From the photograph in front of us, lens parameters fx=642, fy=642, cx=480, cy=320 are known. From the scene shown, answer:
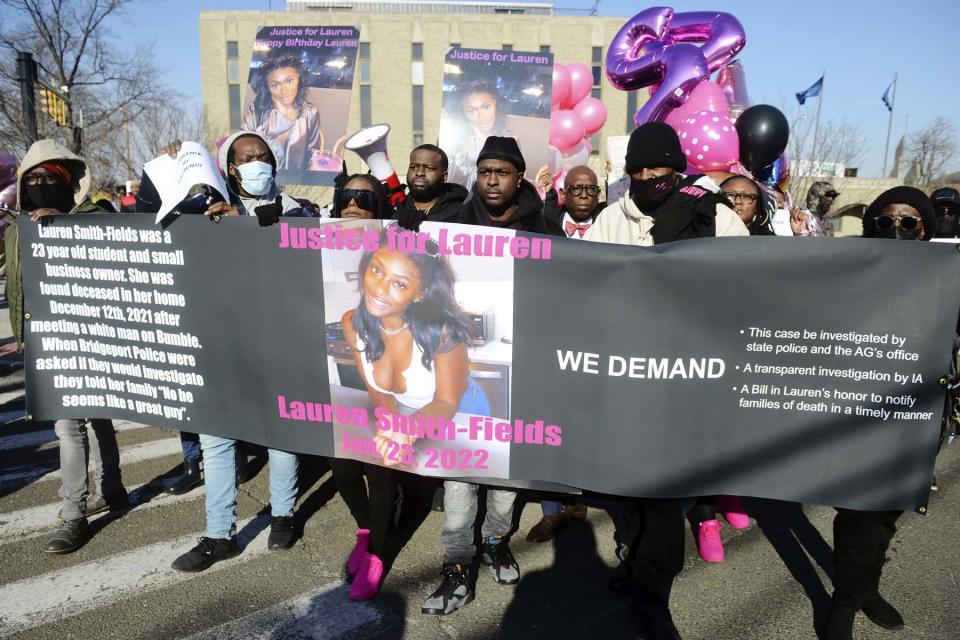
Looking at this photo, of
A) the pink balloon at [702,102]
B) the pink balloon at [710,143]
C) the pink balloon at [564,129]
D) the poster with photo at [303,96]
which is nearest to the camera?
the pink balloon at [710,143]

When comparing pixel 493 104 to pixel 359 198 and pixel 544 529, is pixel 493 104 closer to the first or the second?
pixel 359 198

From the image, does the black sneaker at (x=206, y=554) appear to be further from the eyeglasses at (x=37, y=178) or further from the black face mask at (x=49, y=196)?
the eyeglasses at (x=37, y=178)

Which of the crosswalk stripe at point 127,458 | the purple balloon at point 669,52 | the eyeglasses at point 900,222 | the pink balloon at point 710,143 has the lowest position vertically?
the crosswalk stripe at point 127,458

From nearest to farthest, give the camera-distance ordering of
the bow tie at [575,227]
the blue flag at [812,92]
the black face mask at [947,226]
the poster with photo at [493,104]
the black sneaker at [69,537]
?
the black sneaker at [69,537], the bow tie at [575,227], the black face mask at [947,226], the poster with photo at [493,104], the blue flag at [812,92]

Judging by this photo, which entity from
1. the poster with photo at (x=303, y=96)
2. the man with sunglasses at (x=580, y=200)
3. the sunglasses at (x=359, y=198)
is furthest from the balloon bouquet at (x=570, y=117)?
the sunglasses at (x=359, y=198)

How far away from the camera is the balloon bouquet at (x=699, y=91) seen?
5734 mm

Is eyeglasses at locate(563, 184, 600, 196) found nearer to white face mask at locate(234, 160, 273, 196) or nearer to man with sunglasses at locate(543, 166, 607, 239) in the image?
man with sunglasses at locate(543, 166, 607, 239)

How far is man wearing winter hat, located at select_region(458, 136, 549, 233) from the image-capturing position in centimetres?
319

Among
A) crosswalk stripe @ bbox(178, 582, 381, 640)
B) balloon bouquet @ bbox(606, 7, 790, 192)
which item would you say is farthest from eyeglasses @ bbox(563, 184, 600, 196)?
crosswalk stripe @ bbox(178, 582, 381, 640)

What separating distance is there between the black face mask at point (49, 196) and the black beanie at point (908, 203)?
4.25 meters

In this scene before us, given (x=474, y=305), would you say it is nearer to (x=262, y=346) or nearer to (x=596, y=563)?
(x=262, y=346)

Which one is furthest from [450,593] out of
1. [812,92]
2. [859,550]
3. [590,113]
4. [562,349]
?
[812,92]

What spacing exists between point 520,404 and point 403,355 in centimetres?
60

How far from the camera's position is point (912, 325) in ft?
8.11
